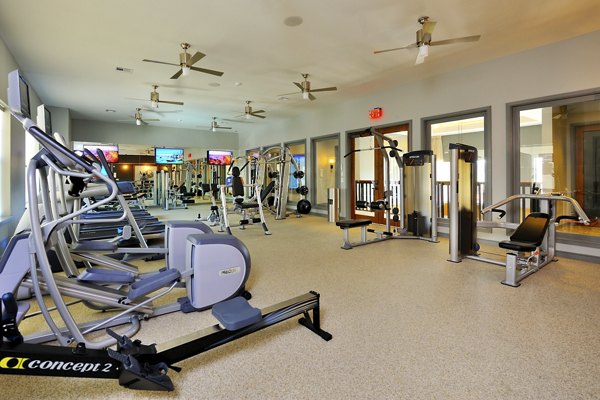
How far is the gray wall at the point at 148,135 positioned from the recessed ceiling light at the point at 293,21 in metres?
8.60

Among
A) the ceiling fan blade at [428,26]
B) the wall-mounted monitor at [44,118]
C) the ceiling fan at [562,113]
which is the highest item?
the ceiling fan blade at [428,26]

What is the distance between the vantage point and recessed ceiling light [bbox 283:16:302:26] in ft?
11.8

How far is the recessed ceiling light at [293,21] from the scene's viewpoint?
11.8ft

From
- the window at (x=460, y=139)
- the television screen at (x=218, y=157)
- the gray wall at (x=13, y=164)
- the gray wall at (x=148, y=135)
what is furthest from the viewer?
the television screen at (x=218, y=157)

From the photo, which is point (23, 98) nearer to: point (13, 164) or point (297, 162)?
point (13, 164)

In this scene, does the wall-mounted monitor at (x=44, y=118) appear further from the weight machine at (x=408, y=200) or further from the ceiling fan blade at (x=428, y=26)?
the ceiling fan blade at (x=428, y=26)

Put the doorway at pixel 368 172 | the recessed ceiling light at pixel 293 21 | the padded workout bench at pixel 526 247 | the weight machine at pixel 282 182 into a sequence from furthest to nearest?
the weight machine at pixel 282 182 < the doorway at pixel 368 172 < the recessed ceiling light at pixel 293 21 < the padded workout bench at pixel 526 247

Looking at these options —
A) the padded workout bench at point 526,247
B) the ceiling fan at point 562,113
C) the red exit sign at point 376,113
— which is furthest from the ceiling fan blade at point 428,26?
the red exit sign at point 376,113

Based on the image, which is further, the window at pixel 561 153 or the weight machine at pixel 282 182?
the weight machine at pixel 282 182

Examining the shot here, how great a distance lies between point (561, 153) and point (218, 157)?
1024cm

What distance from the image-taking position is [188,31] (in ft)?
12.8

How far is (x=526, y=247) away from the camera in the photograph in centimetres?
304

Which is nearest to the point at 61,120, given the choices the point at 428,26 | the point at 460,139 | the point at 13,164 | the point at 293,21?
the point at 13,164

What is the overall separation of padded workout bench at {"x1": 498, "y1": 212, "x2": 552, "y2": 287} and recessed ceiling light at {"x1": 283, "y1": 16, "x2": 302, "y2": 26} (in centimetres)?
335
